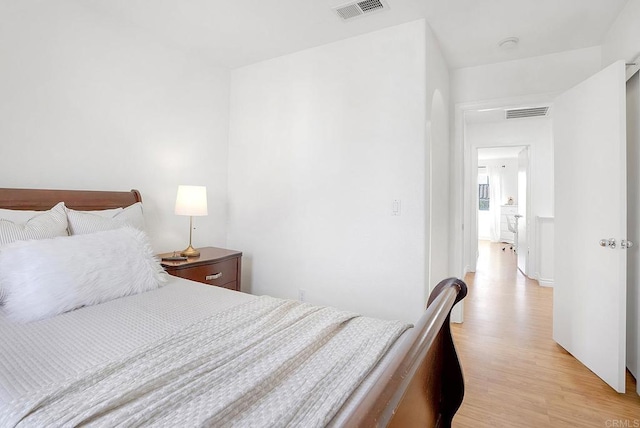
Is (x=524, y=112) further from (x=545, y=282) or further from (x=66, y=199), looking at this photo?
(x=66, y=199)

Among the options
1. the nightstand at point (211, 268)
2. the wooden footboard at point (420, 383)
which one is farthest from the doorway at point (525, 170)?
the wooden footboard at point (420, 383)

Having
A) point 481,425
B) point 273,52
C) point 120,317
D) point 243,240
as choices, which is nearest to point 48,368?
point 120,317

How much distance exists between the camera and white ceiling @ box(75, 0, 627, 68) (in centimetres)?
221

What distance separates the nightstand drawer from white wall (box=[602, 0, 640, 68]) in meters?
3.22

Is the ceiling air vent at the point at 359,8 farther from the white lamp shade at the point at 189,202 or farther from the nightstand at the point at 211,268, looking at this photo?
the nightstand at the point at 211,268

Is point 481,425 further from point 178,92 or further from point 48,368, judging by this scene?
point 178,92

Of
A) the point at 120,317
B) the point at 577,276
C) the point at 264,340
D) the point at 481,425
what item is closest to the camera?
the point at 264,340

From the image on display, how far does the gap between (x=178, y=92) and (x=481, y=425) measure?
328cm

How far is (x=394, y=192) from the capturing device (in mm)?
2451

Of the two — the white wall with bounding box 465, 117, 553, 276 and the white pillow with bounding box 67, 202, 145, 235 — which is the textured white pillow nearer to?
the white pillow with bounding box 67, 202, 145, 235

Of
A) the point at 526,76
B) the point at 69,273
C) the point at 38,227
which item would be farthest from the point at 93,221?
the point at 526,76

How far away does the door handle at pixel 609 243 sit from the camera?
78.2 inches

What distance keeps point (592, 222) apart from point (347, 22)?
7.48ft

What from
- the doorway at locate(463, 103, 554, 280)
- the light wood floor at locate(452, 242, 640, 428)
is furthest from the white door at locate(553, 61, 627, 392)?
the doorway at locate(463, 103, 554, 280)
